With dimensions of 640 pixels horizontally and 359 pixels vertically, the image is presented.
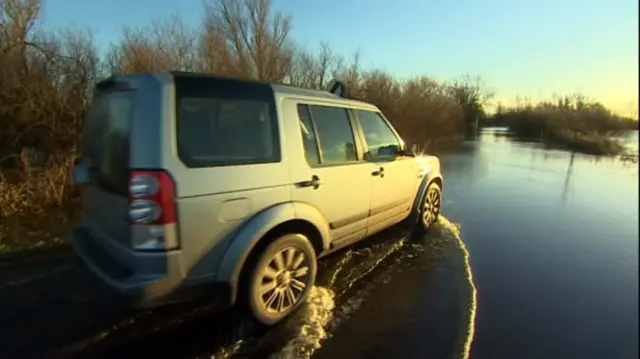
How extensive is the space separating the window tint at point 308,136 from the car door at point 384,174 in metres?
0.85

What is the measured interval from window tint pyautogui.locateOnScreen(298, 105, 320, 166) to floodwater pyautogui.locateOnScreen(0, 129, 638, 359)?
135 cm

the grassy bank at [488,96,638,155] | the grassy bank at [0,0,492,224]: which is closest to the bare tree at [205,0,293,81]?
the grassy bank at [0,0,492,224]

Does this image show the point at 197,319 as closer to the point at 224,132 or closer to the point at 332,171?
the point at 224,132

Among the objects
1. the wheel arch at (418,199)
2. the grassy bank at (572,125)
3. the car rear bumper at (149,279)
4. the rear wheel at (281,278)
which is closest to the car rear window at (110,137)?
the car rear bumper at (149,279)

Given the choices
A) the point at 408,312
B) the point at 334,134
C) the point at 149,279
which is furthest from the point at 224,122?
the point at 408,312

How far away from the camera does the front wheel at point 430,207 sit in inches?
230

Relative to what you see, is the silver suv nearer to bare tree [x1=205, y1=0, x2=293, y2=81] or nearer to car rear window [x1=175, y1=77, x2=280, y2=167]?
car rear window [x1=175, y1=77, x2=280, y2=167]

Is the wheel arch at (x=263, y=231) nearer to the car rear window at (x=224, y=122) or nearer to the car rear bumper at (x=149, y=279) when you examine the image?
the car rear bumper at (x=149, y=279)

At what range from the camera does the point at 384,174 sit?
15.0ft

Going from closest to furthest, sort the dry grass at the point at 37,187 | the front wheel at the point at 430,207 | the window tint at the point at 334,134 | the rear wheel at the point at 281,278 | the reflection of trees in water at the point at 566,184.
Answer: the rear wheel at the point at 281,278, the window tint at the point at 334,134, the front wheel at the point at 430,207, the dry grass at the point at 37,187, the reflection of trees in water at the point at 566,184

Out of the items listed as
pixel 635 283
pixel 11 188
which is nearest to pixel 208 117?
pixel 635 283

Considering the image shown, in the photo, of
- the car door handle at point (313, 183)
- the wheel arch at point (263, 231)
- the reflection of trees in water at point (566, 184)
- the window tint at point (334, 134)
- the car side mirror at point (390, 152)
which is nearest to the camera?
the wheel arch at point (263, 231)

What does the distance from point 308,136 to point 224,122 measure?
877mm

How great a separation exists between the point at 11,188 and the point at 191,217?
6.23 m
